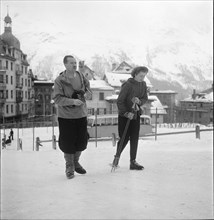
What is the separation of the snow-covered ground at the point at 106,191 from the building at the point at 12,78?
2.57 ft

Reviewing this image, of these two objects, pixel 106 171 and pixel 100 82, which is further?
pixel 106 171

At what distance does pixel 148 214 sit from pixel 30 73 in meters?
1.42

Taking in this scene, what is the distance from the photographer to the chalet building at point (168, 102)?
1278 millimetres

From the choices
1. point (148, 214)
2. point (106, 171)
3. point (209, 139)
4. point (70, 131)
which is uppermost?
point (70, 131)

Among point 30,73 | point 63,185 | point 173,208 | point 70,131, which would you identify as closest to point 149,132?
point 70,131

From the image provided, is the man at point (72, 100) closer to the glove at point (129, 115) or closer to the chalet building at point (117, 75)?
the glove at point (129, 115)

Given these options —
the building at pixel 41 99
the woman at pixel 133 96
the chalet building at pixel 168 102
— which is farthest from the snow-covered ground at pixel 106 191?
the woman at pixel 133 96

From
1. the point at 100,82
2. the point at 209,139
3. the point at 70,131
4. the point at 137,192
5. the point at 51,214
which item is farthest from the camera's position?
the point at 209,139

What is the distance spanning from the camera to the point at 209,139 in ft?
7.64

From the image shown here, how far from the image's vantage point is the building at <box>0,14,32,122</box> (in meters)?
1.11

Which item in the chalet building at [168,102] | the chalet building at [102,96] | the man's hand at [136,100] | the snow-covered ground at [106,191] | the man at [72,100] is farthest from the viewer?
the snow-covered ground at [106,191]

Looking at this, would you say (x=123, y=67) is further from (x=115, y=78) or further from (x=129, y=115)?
(x=129, y=115)

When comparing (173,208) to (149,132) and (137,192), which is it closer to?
(137,192)

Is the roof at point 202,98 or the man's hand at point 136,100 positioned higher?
the roof at point 202,98
